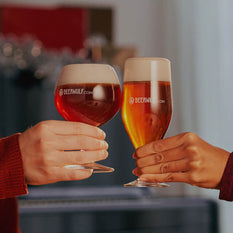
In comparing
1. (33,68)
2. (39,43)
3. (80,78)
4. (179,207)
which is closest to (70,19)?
(39,43)

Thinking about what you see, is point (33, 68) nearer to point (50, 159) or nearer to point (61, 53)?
point (61, 53)

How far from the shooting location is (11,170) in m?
0.73

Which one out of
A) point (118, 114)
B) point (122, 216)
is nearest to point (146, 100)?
point (122, 216)

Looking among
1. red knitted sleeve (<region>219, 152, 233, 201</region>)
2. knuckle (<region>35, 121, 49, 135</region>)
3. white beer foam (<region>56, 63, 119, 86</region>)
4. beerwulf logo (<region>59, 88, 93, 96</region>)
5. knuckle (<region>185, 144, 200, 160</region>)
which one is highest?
white beer foam (<region>56, 63, 119, 86</region>)

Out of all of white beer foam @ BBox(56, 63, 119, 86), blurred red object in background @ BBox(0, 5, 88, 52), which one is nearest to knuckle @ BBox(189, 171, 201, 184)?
white beer foam @ BBox(56, 63, 119, 86)

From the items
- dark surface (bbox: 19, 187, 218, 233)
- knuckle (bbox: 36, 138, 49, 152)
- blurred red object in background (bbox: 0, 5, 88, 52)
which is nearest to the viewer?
knuckle (bbox: 36, 138, 49, 152)

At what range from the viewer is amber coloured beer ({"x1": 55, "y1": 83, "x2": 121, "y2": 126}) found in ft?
2.49

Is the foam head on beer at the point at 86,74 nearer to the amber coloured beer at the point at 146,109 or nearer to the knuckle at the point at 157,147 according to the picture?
the amber coloured beer at the point at 146,109

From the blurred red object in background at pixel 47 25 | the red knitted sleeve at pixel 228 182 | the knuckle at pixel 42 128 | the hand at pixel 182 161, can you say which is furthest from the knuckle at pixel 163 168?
the blurred red object in background at pixel 47 25

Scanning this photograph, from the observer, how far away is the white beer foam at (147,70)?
77cm

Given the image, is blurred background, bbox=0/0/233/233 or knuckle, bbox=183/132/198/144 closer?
knuckle, bbox=183/132/198/144

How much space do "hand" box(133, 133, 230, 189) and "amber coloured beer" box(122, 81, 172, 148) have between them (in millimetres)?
45

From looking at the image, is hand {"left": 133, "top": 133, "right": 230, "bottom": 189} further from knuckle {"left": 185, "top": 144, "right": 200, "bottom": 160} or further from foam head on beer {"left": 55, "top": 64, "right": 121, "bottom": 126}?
foam head on beer {"left": 55, "top": 64, "right": 121, "bottom": 126}

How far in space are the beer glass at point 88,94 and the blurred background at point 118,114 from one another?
1.41 meters
